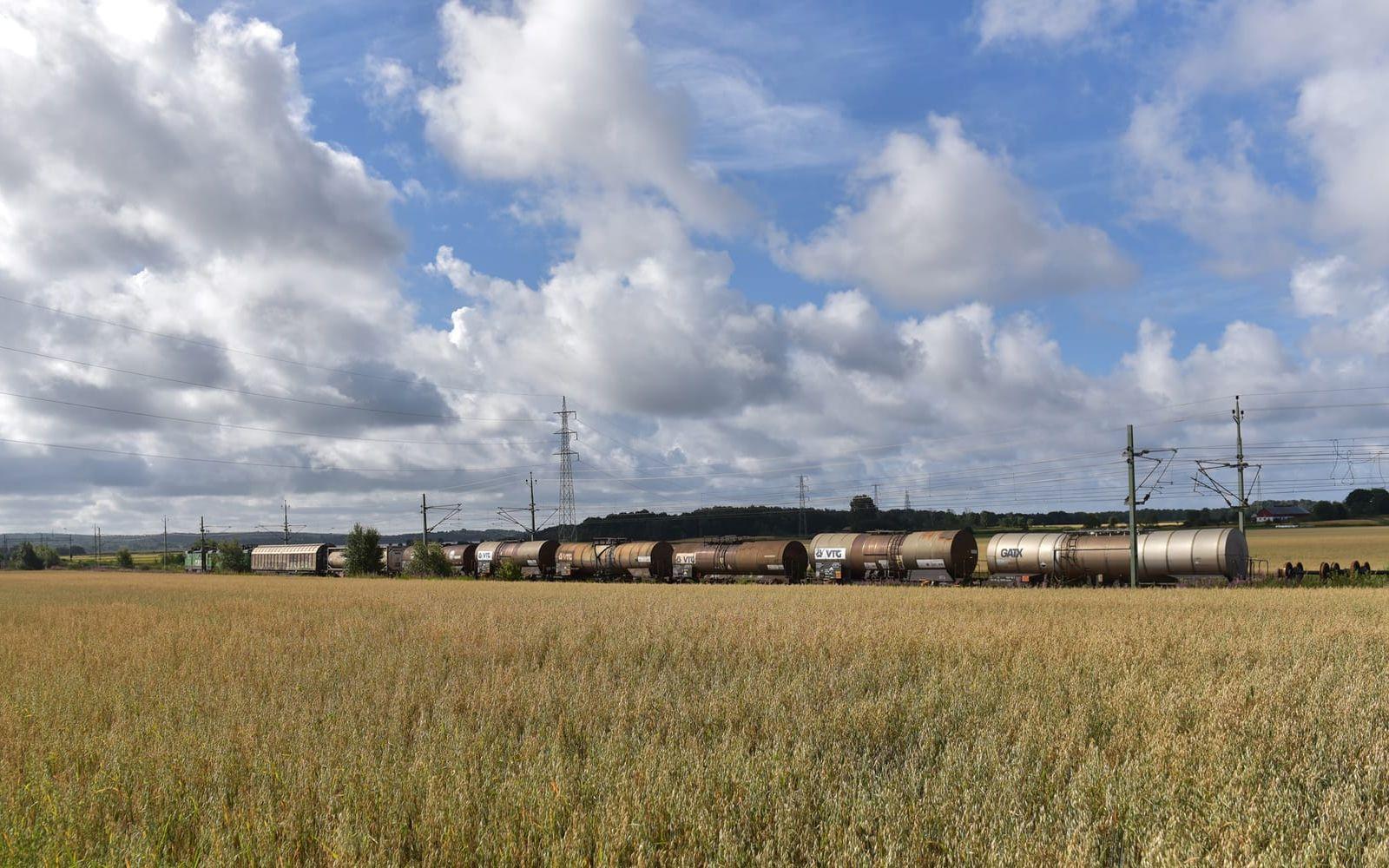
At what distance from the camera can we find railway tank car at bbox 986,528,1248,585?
133ft

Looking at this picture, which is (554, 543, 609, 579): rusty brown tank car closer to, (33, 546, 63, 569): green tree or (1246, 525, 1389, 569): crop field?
(1246, 525, 1389, 569): crop field

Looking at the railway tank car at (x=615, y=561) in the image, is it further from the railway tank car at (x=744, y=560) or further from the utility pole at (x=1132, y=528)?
the utility pole at (x=1132, y=528)

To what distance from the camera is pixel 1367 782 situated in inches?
303

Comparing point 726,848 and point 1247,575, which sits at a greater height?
point 726,848

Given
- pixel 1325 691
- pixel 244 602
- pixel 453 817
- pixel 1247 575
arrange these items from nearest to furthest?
pixel 453 817 < pixel 1325 691 < pixel 244 602 < pixel 1247 575

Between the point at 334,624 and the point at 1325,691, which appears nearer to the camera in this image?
the point at 1325,691

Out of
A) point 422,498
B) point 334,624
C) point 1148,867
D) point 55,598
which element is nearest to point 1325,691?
point 1148,867

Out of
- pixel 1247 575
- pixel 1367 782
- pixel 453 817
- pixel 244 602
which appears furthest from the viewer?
pixel 1247 575

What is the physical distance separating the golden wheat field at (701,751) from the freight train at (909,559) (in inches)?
1025

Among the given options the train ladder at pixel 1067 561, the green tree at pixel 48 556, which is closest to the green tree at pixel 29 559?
the green tree at pixel 48 556

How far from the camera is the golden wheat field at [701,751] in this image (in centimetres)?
638

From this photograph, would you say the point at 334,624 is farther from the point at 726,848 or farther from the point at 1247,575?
the point at 1247,575

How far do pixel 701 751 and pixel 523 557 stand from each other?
63313 mm

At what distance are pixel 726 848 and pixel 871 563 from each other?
44500 mm
